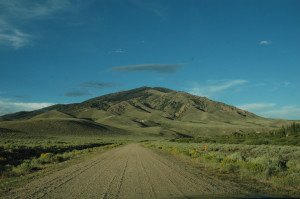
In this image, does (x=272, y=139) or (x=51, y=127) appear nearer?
(x=272, y=139)

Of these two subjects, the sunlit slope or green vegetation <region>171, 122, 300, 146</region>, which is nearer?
green vegetation <region>171, 122, 300, 146</region>

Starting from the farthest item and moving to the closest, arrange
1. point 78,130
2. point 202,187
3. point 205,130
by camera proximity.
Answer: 1. point 205,130
2. point 78,130
3. point 202,187

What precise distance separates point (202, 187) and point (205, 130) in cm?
16298

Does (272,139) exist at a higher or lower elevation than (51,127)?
lower

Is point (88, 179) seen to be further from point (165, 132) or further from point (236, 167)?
point (165, 132)

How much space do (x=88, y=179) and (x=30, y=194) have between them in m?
2.89

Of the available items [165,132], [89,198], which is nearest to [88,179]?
[89,198]

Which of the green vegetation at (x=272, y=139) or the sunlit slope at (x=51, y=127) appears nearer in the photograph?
the green vegetation at (x=272, y=139)

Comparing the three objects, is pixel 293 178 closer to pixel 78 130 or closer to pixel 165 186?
pixel 165 186

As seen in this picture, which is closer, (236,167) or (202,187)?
(202,187)

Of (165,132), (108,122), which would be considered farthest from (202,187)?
(108,122)

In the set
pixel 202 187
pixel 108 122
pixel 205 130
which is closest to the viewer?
pixel 202 187

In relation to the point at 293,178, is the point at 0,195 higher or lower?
lower

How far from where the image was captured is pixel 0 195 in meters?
7.56
